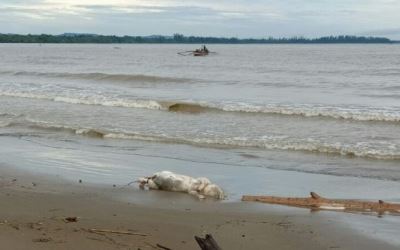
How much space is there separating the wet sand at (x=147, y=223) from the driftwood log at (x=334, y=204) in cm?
25

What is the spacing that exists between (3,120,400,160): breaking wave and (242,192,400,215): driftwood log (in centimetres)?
441

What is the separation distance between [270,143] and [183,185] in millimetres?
5121

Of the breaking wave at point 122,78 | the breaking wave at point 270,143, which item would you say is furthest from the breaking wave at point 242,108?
the breaking wave at point 122,78

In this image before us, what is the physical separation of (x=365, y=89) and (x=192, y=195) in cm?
2171

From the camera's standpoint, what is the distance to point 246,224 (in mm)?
6938

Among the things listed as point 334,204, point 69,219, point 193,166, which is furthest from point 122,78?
point 69,219

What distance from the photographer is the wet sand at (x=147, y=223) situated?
601cm

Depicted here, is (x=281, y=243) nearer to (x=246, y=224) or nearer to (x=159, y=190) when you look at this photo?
(x=246, y=224)

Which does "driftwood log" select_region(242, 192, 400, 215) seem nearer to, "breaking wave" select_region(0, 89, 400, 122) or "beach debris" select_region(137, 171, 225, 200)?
"beach debris" select_region(137, 171, 225, 200)

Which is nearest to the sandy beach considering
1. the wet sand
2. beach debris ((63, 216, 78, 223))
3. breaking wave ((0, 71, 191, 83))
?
the wet sand

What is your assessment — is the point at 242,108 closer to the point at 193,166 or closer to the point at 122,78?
the point at 193,166

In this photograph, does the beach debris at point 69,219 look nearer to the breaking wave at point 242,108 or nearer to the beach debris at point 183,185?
the beach debris at point 183,185

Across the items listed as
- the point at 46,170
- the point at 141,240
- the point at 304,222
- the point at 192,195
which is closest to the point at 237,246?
the point at 141,240

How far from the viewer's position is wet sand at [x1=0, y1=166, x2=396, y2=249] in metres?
6.01
